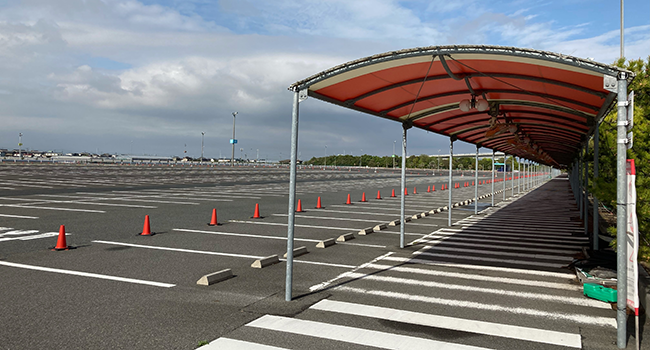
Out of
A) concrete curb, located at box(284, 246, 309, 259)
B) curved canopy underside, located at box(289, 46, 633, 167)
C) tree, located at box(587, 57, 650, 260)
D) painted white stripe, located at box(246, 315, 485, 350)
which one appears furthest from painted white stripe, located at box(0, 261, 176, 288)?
tree, located at box(587, 57, 650, 260)

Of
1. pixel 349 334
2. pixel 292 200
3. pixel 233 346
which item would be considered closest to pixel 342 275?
pixel 292 200

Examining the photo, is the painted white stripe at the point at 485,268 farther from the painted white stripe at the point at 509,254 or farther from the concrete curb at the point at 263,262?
the concrete curb at the point at 263,262

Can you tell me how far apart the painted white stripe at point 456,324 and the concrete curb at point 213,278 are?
1905 mm

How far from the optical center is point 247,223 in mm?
14281

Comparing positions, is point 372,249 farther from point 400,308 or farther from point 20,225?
point 20,225

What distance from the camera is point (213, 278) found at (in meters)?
7.12

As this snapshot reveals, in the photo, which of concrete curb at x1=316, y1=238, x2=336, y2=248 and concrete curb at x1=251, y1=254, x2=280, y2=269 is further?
concrete curb at x1=316, y1=238, x2=336, y2=248

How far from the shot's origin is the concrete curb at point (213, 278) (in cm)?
701

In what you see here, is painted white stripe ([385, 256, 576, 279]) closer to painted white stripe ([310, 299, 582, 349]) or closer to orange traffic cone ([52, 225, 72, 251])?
painted white stripe ([310, 299, 582, 349])

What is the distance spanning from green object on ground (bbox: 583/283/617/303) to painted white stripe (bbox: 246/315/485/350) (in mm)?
3162

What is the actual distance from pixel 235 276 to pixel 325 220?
8251 mm

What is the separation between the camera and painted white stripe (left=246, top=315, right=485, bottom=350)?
480 centimetres

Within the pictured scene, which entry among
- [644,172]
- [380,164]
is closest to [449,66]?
[644,172]

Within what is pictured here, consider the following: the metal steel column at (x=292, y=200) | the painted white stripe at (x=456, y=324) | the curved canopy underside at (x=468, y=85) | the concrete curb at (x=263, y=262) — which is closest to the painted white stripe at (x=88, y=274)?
the concrete curb at (x=263, y=262)
